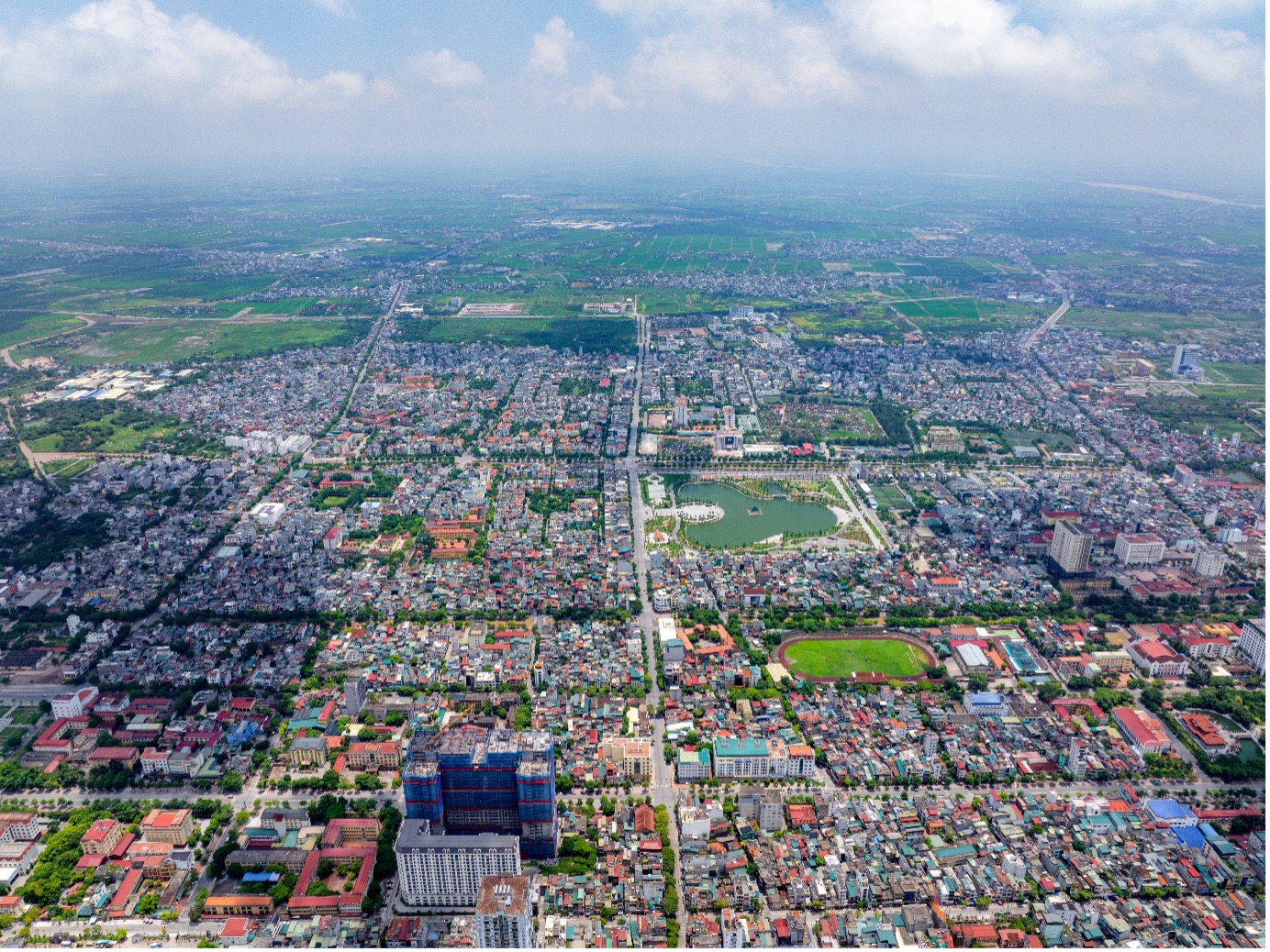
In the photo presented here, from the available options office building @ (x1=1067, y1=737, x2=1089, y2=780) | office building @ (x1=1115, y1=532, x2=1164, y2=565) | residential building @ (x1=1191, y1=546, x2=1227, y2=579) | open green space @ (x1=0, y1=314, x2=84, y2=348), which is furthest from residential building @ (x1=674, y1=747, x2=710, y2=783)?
open green space @ (x1=0, y1=314, x2=84, y2=348)

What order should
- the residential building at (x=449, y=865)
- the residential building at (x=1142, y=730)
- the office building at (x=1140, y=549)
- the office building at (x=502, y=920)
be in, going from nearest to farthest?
1. the office building at (x=502, y=920)
2. the residential building at (x=449, y=865)
3. the residential building at (x=1142, y=730)
4. the office building at (x=1140, y=549)

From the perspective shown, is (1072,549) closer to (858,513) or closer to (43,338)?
(858,513)

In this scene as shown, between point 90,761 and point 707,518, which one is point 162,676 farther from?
point 707,518

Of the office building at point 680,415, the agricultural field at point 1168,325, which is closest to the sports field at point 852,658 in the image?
the office building at point 680,415

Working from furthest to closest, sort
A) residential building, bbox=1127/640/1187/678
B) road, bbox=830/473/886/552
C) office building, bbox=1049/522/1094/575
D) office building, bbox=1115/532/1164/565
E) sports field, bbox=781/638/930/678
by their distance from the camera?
1. road, bbox=830/473/886/552
2. office building, bbox=1115/532/1164/565
3. office building, bbox=1049/522/1094/575
4. sports field, bbox=781/638/930/678
5. residential building, bbox=1127/640/1187/678

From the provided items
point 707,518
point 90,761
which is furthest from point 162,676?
point 707,518

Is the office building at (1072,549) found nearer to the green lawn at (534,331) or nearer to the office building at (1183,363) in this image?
the office building at (1183,363)

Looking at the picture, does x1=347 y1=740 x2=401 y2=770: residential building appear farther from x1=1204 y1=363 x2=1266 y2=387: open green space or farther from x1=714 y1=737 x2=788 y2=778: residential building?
x1=1204 y1=363 x2=1266 y2=387: open green space
